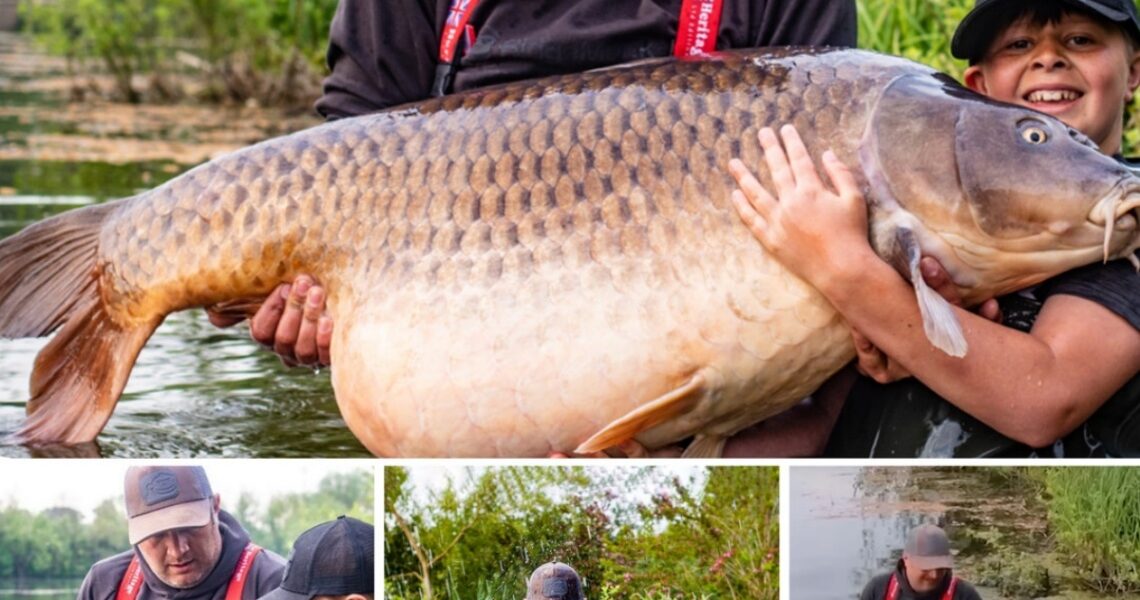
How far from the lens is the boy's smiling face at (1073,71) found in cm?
257

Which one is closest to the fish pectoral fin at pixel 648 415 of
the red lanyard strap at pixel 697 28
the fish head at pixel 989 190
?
the fish head at pixel 989 190

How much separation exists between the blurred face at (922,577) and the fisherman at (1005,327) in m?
0.46

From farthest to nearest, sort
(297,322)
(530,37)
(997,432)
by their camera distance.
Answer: (530,37), (297,322), (997,432)

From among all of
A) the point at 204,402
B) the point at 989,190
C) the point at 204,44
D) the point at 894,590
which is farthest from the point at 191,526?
the point at 204,44

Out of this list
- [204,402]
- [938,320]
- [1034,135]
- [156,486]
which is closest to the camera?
[156,486]

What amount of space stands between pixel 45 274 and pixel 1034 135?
1477 mm

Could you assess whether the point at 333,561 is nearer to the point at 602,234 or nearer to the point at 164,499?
the point at 164,499

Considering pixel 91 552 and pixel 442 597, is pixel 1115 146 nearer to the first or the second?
pixel 442 597

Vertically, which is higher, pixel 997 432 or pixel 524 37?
pixel 524 37

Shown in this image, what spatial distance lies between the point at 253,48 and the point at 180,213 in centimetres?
985

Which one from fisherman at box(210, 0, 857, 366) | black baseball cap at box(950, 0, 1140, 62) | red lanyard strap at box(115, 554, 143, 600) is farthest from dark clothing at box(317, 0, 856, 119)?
red lanyard strap at box(115, 554, 143, 600)

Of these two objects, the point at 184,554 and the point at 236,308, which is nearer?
the point at 184,554

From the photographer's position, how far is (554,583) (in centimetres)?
184

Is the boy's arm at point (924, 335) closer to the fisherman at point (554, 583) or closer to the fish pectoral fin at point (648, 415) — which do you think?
the fish pectoral fin at point (648, 415)
